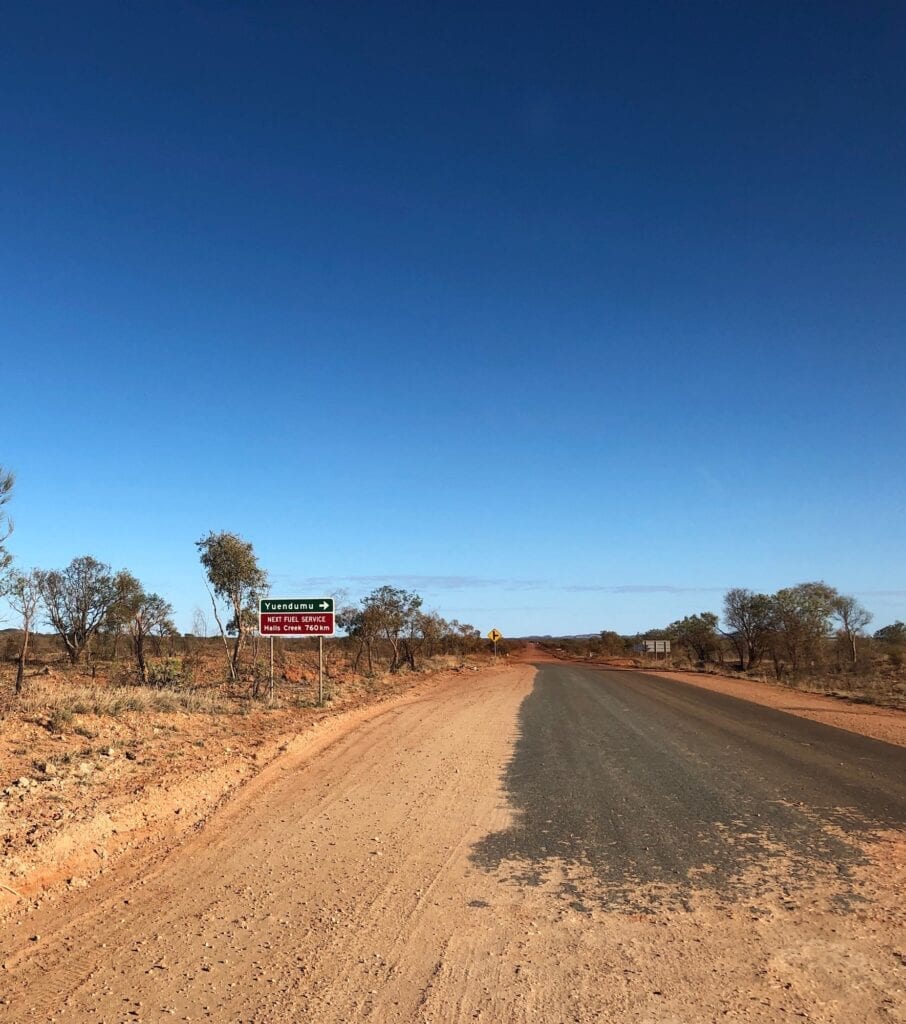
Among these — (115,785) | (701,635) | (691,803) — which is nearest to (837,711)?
(691,803)

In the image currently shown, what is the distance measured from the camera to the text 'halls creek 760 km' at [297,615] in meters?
19.1

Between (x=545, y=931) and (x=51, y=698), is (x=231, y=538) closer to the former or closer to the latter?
(x=51, y=698)

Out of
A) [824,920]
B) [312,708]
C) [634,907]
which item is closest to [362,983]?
[634,907]

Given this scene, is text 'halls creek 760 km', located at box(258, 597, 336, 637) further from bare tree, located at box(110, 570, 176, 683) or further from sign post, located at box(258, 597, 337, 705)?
bare tree, located at box(110, 570, 176, 683)

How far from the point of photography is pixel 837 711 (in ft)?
63.8

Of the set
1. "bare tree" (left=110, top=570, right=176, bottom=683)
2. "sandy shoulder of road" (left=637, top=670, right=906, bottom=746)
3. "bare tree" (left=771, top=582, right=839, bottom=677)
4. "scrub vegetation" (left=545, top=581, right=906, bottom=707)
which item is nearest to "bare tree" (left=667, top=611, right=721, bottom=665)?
"scrub vegetation" (left=545, top=581, right=906, bottom=707)

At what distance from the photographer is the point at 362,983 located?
4082 mm

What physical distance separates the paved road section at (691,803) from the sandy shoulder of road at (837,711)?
3.34ft

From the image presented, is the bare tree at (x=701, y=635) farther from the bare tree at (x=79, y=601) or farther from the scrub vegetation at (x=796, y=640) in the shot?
the bare tree at (x=79, y=601)

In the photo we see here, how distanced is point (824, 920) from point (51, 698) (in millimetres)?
12761

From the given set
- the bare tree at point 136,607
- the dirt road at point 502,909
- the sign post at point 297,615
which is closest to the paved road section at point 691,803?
the dirt road at point 502,909

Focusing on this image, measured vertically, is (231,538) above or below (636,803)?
above

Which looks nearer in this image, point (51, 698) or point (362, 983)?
point (362, 983)

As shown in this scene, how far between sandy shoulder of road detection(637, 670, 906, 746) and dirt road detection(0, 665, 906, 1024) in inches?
233
